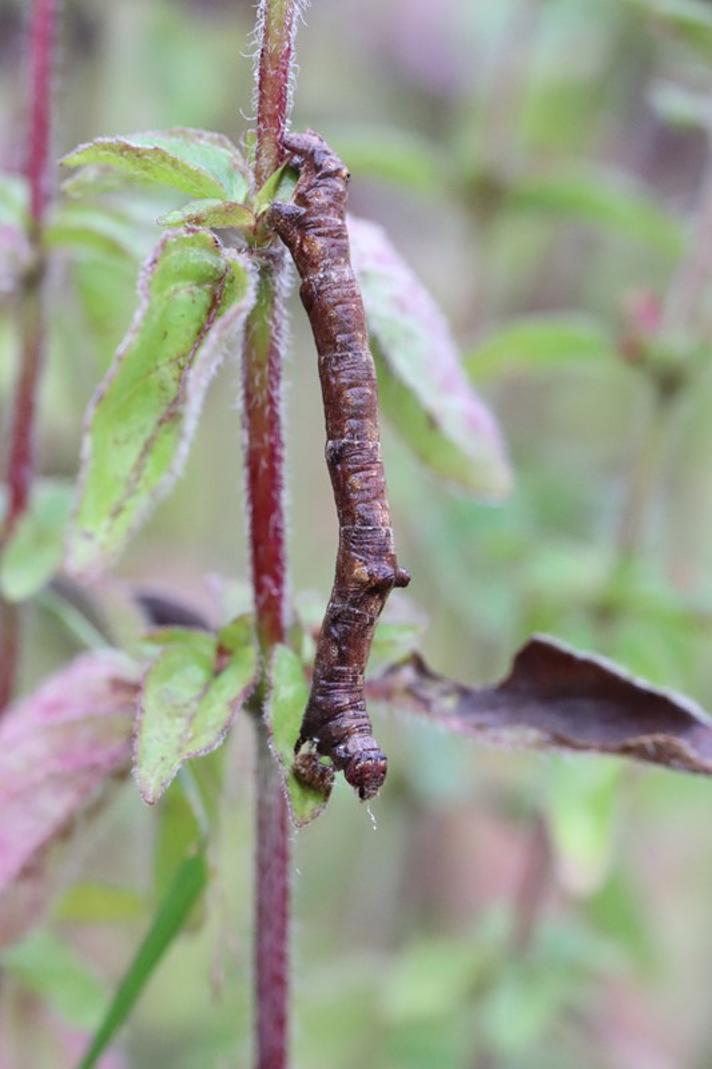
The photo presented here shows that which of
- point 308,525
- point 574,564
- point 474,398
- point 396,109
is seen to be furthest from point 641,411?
point 396,109

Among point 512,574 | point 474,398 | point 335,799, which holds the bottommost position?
point 335,799

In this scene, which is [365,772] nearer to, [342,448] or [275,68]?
[342,448]

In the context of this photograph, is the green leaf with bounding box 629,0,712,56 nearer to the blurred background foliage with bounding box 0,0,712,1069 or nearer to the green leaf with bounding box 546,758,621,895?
the blurred background foliage with bounding box 0,0,712,1069

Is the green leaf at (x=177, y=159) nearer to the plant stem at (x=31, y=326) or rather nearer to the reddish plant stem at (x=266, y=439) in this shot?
the reddish plant stem at (x=266, y=439)

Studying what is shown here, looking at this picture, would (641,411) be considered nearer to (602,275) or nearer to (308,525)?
(602,275)

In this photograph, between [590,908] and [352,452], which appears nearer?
[352,452]

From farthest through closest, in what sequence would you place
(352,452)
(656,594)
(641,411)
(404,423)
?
1. (641,411)
2. (656,594)
3. (404,423)
4. (352,452)

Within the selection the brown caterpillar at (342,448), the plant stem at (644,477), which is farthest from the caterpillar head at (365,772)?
the plant stem at (644,477)
